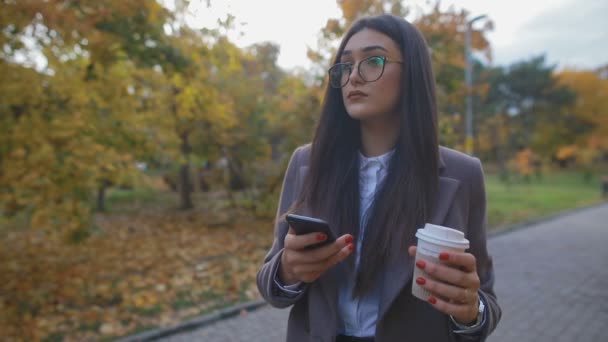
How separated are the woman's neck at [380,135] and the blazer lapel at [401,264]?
0.24m

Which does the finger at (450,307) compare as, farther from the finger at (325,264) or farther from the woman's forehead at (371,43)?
the woman's forehead at (371,43)

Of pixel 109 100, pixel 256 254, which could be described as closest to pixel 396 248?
pixel 109 100

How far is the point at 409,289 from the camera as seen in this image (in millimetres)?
1275

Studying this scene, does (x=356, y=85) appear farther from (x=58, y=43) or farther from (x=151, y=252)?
(x=151, y=252)

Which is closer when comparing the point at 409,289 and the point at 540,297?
the point at 409,289

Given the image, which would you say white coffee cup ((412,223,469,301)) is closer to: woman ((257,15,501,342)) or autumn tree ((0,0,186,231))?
woman ((257,15,501,342))

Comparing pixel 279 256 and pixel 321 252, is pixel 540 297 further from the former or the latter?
pixel 321 252

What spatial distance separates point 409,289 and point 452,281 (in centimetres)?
28

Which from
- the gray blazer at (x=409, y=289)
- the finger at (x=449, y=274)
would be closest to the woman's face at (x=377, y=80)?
the gray blazer at (x=409, y=289)

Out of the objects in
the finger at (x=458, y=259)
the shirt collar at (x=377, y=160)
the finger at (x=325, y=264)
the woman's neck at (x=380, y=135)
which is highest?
the woman's neck at (x=380, y=135)

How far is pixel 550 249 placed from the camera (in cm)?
845

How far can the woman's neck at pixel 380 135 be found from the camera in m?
1.50

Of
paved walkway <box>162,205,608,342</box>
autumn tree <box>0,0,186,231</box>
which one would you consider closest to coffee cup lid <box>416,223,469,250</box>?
paved walkway <box>162,205,608,342</box>

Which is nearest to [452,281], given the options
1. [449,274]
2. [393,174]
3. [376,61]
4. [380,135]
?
[449,274]
